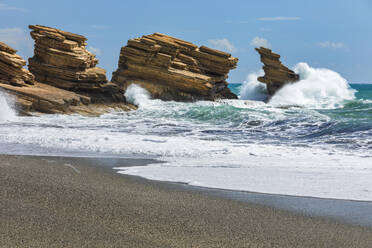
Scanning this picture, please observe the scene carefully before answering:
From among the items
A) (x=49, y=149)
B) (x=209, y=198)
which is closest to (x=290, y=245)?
(x=209, y=198)

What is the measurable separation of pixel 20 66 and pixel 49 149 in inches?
386

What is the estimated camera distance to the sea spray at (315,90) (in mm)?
30500

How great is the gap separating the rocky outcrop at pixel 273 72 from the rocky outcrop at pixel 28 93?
48.6 feet

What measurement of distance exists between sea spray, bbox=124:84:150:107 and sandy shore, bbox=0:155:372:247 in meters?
17.3

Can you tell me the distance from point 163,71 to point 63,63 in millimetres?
5631

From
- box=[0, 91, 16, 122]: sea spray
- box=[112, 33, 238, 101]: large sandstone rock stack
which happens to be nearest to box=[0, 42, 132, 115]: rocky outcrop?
box=[0, 91, 16, 122]: sea spray

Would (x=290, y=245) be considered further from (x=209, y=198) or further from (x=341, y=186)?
(x=341, y=186)

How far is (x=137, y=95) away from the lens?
23625 millimetres

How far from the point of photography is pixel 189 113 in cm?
2041

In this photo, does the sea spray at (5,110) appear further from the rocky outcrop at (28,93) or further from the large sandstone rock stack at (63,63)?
the large sandstone rock stack at (63,63)

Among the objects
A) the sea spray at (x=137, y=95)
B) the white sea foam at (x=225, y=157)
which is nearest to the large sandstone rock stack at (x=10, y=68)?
the white sea foam at (x=225, y=157)

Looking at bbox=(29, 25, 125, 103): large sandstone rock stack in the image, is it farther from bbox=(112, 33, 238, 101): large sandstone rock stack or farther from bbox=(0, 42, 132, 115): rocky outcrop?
bbox=(112, 33, 238, 101): large sandstone rock stack

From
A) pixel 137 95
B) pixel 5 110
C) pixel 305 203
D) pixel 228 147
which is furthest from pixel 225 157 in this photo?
pixel 137 95

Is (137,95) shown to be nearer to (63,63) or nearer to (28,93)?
(63,63)
